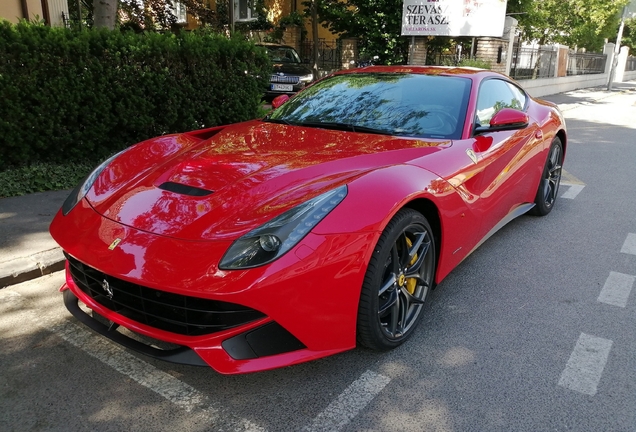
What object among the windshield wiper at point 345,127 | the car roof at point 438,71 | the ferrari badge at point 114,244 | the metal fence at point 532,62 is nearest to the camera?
the ferrari badge at point 114,244

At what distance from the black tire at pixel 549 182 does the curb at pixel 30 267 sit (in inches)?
164

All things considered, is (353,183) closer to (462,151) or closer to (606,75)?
(462,151)

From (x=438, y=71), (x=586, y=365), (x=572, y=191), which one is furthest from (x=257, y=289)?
(x=572, y=191)

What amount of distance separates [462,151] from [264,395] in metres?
1.87

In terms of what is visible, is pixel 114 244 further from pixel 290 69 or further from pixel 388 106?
pixel 290 69

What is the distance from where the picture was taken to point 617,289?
3596 millimetres

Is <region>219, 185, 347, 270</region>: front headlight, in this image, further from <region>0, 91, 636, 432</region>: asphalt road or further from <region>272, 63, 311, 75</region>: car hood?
<region>272, 63, 311, 75</region>: car hood

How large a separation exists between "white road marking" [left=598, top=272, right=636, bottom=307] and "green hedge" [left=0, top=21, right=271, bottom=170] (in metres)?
4.89

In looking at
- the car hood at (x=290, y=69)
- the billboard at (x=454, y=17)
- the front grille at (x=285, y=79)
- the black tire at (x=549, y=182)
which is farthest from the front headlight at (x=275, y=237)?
the billboard at (x=454, y=17)

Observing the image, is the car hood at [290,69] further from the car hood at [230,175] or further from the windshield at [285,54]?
the car hood at [230,175]

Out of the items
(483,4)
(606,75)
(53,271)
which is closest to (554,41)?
(606,75)

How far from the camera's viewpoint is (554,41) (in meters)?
25.3

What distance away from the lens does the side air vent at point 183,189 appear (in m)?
2.54

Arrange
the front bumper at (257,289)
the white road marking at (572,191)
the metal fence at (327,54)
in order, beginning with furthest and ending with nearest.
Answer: the metal fence at (327,54) → the white road marking at (572,191) → the front bumper at (257,289)
